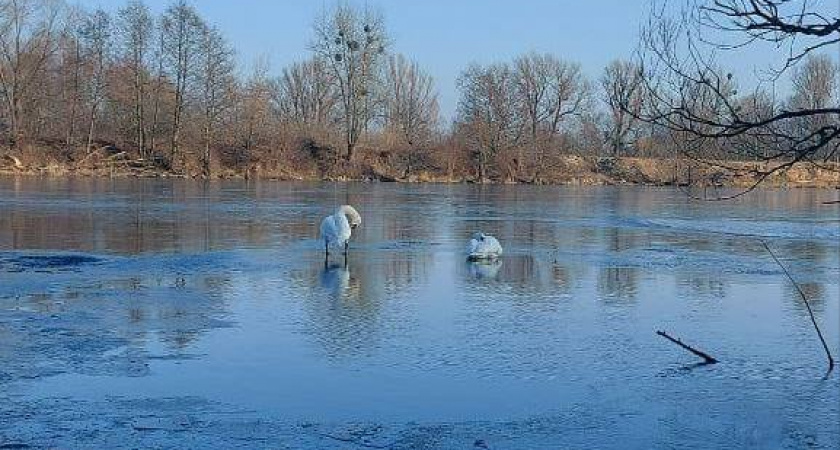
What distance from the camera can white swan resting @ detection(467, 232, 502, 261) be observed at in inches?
604

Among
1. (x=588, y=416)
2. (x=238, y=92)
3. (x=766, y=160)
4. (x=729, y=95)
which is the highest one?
(x=238, y=92)

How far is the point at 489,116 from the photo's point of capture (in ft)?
217

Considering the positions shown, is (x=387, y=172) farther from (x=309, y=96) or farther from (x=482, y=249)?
(x=482, y=249)

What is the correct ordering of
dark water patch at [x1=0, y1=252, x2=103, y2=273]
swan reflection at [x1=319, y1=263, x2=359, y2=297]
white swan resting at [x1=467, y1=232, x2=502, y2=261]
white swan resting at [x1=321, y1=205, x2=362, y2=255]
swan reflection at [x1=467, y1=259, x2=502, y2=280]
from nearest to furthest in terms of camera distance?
swan reflection at [x1=319, y1=263, x2=359, y2=297], dark water patch at [x1=0, y1=252, x2=103, y2=273], swan reflection at [x1=467, y1=259, x2=502, y2=280], white swan resting at [x1=467, y1=232, x2=502, y2=261], white swan resting at [x1=321, y1=205, x2=362, y2=255]

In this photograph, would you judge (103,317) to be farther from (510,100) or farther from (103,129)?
(510,100)

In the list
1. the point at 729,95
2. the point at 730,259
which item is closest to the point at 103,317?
the point at 729,95

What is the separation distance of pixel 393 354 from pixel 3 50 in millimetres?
56823

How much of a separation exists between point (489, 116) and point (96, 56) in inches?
1040

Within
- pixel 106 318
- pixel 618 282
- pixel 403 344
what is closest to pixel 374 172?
pixel 618 282

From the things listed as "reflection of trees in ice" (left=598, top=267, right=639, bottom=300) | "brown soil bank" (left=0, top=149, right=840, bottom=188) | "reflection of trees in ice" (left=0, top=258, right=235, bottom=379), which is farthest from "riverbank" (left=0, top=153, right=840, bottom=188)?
"reflection of trees in ice" (left=0, top=258, right=235, bottom=379)

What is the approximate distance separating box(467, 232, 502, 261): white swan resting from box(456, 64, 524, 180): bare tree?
44147 millimetres

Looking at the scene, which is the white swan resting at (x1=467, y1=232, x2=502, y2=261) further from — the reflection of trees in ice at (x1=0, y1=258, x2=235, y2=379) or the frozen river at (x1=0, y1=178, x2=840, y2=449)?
the reflection of trees in ice at (x1=0, y1=258, x2=235, y2=379)

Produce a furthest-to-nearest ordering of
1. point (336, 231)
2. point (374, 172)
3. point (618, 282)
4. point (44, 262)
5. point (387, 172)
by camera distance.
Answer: point (387, 172), point (374, 172), point (336, 231), point (44, 262), point (618, 282)

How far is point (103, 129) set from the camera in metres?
59.7
